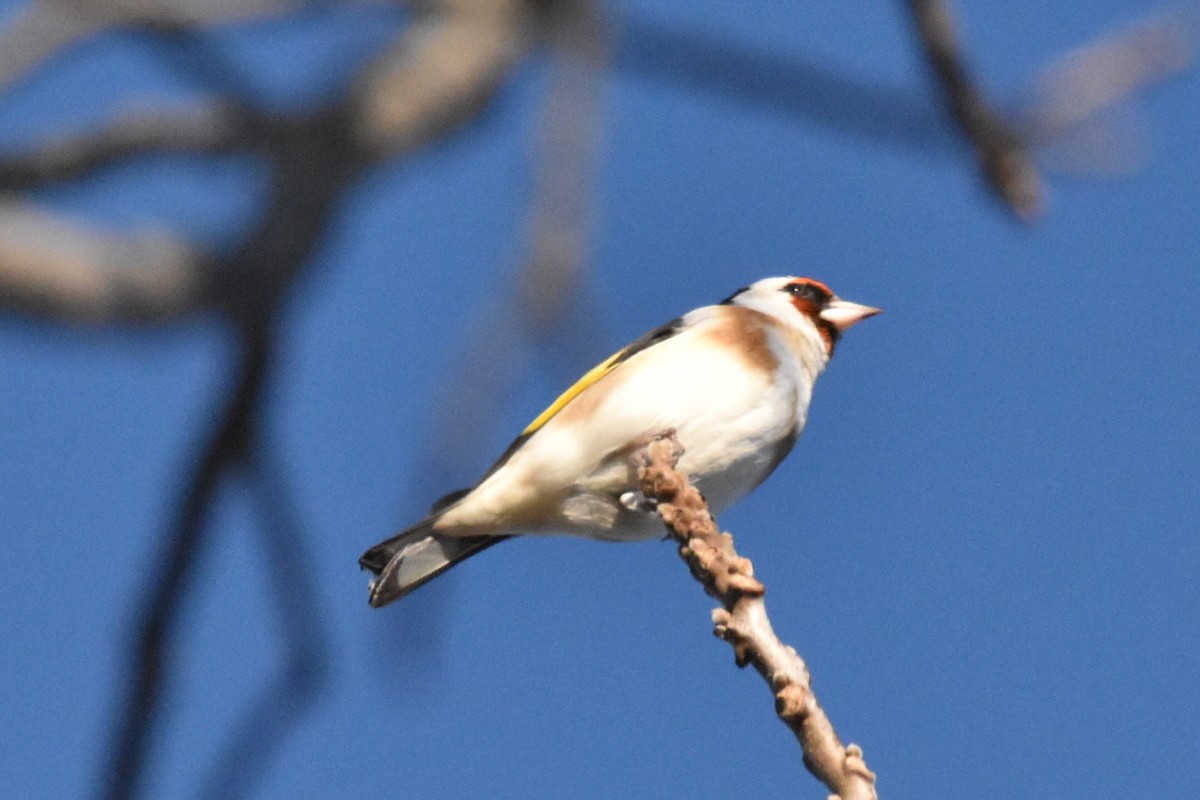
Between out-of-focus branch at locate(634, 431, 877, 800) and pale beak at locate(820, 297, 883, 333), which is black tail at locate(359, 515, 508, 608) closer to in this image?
out-of-focus branch at locate(634, 431, 877, 800)

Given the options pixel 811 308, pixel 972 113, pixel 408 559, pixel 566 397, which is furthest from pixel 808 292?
pixel 972 113

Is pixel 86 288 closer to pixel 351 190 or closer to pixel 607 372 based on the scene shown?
pixel 351 190

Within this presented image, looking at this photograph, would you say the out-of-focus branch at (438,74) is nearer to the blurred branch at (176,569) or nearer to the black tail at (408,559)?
the blurred branch at (176,569)

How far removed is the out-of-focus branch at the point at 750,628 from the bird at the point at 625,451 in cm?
29

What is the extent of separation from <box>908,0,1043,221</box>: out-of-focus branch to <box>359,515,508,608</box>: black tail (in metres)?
1.38

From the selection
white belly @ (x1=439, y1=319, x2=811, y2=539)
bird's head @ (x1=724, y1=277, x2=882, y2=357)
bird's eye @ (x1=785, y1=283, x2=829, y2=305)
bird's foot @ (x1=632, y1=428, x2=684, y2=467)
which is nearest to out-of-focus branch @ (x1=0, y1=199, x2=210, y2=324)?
white belly @ (x1=439, y1=319, x2=811, y2=539)

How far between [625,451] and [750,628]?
1.08 m

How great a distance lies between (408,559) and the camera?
332cm

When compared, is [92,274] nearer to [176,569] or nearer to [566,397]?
[176,569]

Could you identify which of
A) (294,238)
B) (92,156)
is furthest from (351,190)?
(92,156)

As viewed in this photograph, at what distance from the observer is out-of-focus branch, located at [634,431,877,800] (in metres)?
1.83

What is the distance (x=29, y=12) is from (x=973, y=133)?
207cm

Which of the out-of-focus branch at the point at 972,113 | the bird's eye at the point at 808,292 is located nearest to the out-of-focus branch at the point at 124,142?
the bird's eye at the point at 808,292

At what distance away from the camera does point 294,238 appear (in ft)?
10.5
